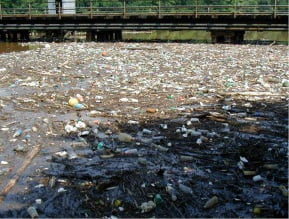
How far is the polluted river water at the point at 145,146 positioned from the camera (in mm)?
3918

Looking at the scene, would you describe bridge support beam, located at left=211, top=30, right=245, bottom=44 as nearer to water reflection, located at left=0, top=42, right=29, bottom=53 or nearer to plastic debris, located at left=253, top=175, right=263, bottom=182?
water reflection, located at left=0, top=42, right=29, bottom=53

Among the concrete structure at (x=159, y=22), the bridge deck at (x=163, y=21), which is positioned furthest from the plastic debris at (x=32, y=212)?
the concrete structure at (x=159, y=22)

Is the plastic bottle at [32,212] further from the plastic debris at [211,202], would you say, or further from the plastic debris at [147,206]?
the plastic debris at [211,202]

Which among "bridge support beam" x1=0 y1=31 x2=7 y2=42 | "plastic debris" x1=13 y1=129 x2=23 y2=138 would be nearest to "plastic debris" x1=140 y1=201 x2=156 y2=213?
"plastic debris" x1=13 y1=129 x2=23 y2=138

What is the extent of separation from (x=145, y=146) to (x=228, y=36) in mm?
18516

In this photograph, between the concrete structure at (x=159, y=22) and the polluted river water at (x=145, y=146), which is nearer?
the polluted river water at (x=145, y=146)

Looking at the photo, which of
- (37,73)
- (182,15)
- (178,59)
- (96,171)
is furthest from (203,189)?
(182,15)

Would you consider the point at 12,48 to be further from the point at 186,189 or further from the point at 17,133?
the point at 186,189

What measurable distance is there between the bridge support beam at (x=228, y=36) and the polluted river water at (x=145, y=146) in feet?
40.6

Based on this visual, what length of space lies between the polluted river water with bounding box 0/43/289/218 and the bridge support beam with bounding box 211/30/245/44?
12.4m

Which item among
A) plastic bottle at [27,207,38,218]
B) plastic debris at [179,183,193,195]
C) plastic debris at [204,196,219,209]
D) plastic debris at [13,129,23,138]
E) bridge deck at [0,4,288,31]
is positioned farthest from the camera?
bridge deck at [0,4,288,31]

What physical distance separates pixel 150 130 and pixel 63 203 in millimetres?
2487

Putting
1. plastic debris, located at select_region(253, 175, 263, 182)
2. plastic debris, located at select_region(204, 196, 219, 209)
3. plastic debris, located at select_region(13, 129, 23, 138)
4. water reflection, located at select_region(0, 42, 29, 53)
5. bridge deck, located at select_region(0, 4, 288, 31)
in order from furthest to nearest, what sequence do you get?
bridge deck, located at select_region(0, 4, 288, 31), water reflection, located at select_region(0, 42, 29, 53), plastic debris, located at select_region(13, 129, 23, 138), plastic debris, located at select_region(253, 175, 263, 182), plastic debris, located at select_region(204, 196, 219, 209)

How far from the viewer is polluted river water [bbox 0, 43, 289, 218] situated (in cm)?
392
